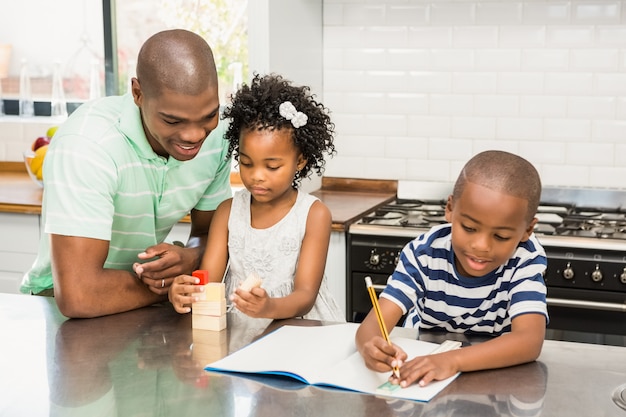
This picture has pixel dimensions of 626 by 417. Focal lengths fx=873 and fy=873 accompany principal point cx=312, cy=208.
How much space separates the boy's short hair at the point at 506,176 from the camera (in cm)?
175

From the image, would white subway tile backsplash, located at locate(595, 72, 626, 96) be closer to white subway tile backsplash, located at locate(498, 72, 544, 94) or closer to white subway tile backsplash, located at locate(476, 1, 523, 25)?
white subway tile backsplash, located at locate(498, 72, 544, 94)

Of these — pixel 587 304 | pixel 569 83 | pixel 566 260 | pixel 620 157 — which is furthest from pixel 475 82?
pixel 587 304

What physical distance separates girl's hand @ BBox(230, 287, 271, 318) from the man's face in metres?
0.40

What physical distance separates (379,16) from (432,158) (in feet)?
2.23

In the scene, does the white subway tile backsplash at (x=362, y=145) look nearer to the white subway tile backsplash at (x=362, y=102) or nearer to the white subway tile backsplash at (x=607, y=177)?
the white subway tile backsplash at (x=362, y=102)

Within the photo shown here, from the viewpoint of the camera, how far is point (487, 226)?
1.75 meters

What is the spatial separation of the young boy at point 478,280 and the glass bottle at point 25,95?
122 inches

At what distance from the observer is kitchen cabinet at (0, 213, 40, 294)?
364 centimetres

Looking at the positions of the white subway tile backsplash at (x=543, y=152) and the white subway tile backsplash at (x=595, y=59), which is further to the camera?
the white subway tile backsplash at (x=543, y=152)

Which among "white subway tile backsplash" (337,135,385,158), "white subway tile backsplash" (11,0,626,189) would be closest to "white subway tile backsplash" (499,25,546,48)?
"white subway tile backsplash" (11,0,626,189)

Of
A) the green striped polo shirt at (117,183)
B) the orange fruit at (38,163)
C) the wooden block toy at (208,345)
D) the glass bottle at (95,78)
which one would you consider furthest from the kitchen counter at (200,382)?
the glass bottle at (95,78)

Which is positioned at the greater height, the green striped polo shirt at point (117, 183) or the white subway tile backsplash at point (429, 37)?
the white subway tile backsplash at point (429, 37)

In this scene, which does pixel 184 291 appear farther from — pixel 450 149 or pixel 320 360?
pixel 450 149

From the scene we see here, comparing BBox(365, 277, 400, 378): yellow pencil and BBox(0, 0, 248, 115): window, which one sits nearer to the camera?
BBox(365, 277, 400, 378): yellow pencil
